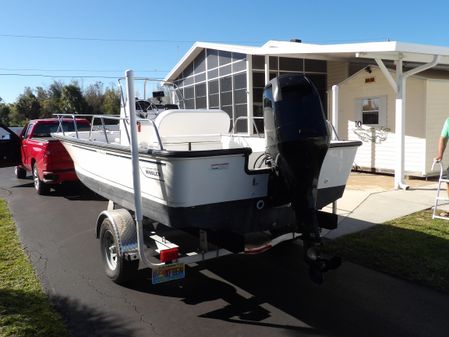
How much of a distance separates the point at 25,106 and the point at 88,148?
55834 mm

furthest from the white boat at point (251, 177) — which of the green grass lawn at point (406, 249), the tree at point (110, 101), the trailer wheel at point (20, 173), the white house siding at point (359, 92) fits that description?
the tree at point (110, 101)

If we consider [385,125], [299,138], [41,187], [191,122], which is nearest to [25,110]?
[41,187]

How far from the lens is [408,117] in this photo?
11.0 meters

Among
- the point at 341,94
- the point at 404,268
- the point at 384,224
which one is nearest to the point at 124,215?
the point at 404,268

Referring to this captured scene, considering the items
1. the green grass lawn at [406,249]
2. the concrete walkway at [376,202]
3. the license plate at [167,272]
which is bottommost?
the green grass lawn at [406,249]

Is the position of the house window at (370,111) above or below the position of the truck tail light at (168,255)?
above

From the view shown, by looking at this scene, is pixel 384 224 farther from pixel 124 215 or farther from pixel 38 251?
pixel 38 251

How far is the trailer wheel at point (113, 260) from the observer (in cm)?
454

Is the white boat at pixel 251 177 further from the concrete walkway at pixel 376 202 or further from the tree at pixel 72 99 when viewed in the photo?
the tree at pixel 72 99

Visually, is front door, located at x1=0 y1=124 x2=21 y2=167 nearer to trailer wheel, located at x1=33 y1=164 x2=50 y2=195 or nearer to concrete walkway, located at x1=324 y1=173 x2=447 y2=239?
trailer wheel, located at x1=33 y1=164 x2=50 y2=195

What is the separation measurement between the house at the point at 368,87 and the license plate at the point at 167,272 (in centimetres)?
303

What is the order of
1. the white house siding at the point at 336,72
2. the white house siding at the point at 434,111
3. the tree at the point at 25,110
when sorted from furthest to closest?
1. the tree at the point at 25,110
2. the white house siding at the point at 336,72
3. the white house siding at the point at 434,111

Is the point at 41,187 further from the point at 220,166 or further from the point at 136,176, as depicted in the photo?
the point at 220,166

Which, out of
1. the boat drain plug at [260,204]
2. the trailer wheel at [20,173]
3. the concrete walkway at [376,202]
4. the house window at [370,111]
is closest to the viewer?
the boat drain plug at [260,204]
